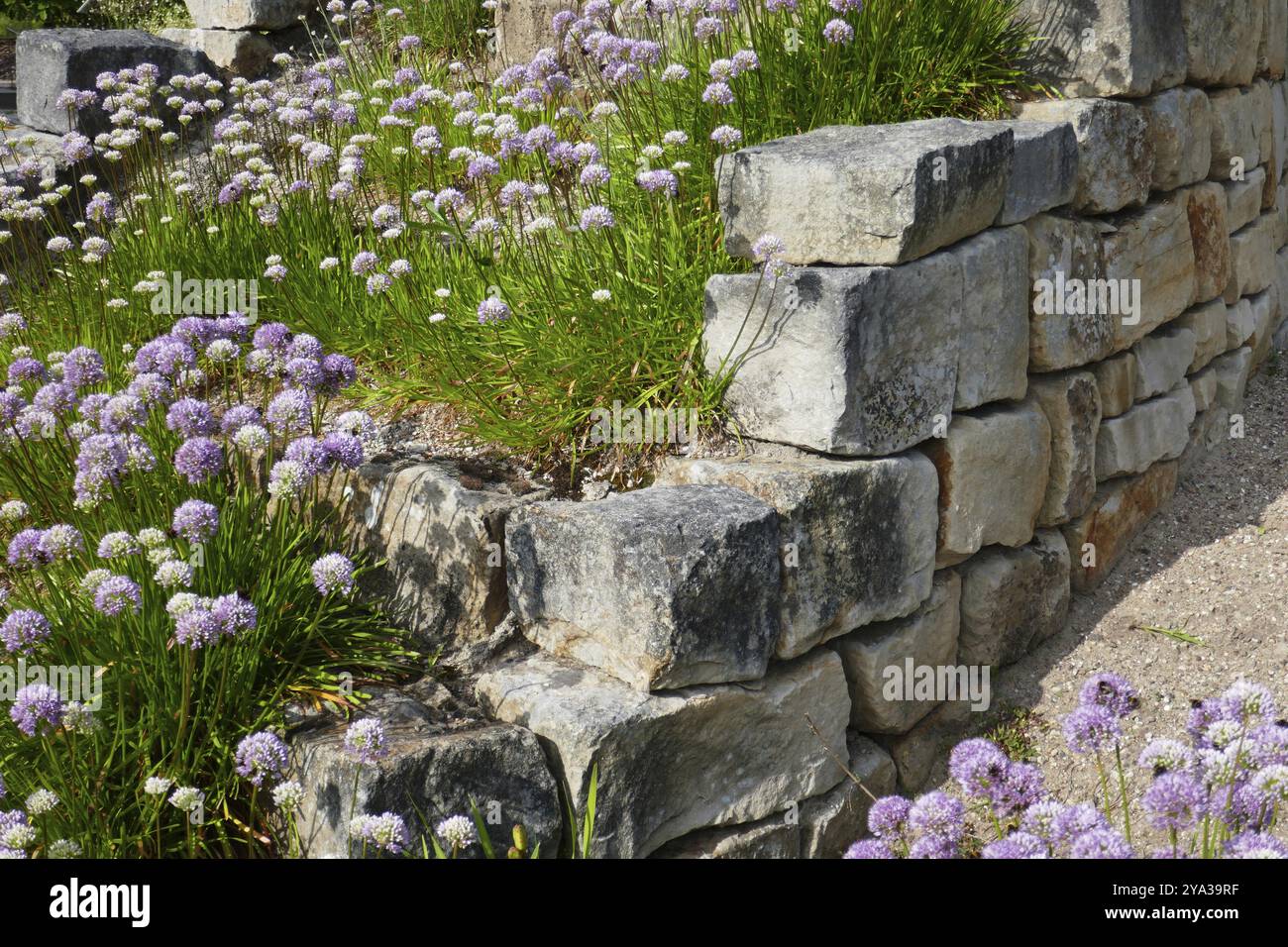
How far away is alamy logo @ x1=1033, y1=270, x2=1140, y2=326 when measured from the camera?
171 inches

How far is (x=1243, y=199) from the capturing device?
5938 mm

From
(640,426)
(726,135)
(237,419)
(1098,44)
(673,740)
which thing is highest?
(1098,44)

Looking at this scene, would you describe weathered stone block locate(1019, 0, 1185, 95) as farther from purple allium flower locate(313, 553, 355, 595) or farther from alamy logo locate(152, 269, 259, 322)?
purple allium flower locate(313, 553, 355, 595)

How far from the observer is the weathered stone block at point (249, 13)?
25.1ft

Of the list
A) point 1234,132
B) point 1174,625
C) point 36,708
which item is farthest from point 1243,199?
point 36,708

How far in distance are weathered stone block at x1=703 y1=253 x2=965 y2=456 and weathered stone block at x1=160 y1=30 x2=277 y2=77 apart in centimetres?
525

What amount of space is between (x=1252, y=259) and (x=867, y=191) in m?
3.56

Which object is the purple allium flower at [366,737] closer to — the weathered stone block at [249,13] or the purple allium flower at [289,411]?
the purple allium flower at [289,411]

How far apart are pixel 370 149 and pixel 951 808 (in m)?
4.41

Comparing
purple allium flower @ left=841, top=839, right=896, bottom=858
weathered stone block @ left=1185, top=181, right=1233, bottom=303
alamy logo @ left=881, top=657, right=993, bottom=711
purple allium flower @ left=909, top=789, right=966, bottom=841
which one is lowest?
alamy logo @ left=881, top=657, right=993, bottom=711

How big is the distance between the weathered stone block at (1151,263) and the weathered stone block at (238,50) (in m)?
5.56

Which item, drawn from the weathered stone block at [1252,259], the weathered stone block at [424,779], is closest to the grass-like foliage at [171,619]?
the weathered stone block at [424,779]

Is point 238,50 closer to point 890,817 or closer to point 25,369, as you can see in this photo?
point 25,369

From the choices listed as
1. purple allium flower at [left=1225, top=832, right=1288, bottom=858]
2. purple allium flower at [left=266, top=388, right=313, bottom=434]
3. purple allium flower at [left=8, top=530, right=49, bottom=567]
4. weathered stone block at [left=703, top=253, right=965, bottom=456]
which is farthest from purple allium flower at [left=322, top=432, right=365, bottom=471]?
purple allium flower at [left=1225, top=832, right=1288, bottom=858]
